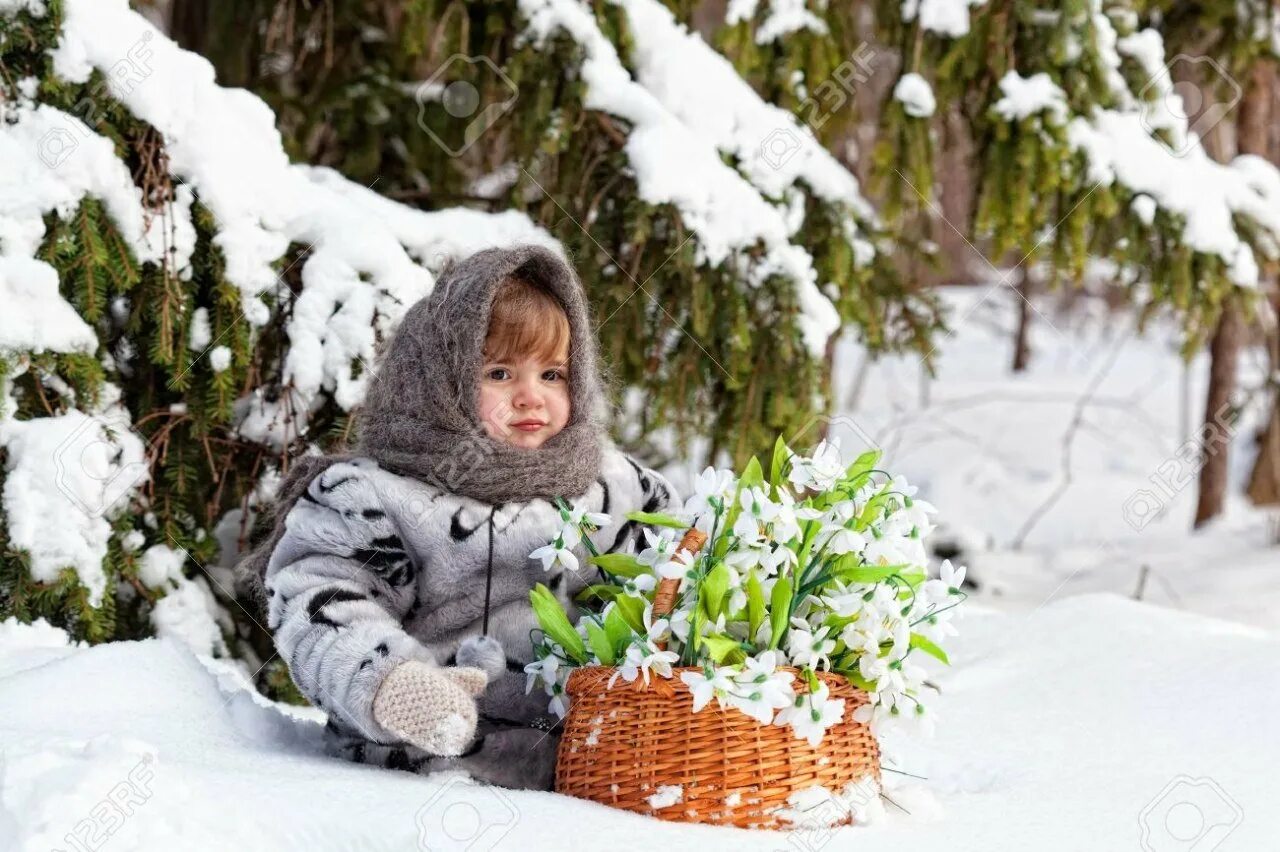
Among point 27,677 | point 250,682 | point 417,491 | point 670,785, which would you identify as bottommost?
point 250,682

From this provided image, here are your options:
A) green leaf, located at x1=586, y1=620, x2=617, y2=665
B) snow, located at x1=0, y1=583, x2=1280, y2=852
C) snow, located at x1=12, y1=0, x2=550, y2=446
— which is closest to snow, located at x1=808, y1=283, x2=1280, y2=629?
snow, located at x1=0, y1=583, x2=1280, y2=852

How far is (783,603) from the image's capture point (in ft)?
6.27

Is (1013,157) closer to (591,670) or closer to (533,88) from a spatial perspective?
(533,88)

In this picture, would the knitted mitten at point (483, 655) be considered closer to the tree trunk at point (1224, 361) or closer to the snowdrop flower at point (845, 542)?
the snowdrop flower at point (845, 542)

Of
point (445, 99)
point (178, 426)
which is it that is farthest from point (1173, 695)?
point (445, 99)

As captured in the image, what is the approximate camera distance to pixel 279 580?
2.17 m

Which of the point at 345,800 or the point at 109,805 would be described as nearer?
the point at 109,805

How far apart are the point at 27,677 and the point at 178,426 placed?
36.7 inches

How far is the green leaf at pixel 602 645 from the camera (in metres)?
1.96

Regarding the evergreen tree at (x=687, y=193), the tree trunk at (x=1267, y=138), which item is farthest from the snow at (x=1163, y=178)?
the tree trunk at (x=1267, y=138)

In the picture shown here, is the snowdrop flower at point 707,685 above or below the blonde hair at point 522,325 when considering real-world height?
below

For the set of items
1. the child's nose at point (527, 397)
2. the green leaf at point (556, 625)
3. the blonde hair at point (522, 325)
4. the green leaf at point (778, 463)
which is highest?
the blonde hair at point (522, 325)

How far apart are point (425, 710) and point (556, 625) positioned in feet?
0.82

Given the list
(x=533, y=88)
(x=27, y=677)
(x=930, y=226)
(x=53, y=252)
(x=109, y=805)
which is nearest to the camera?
(x=109, y=805)
